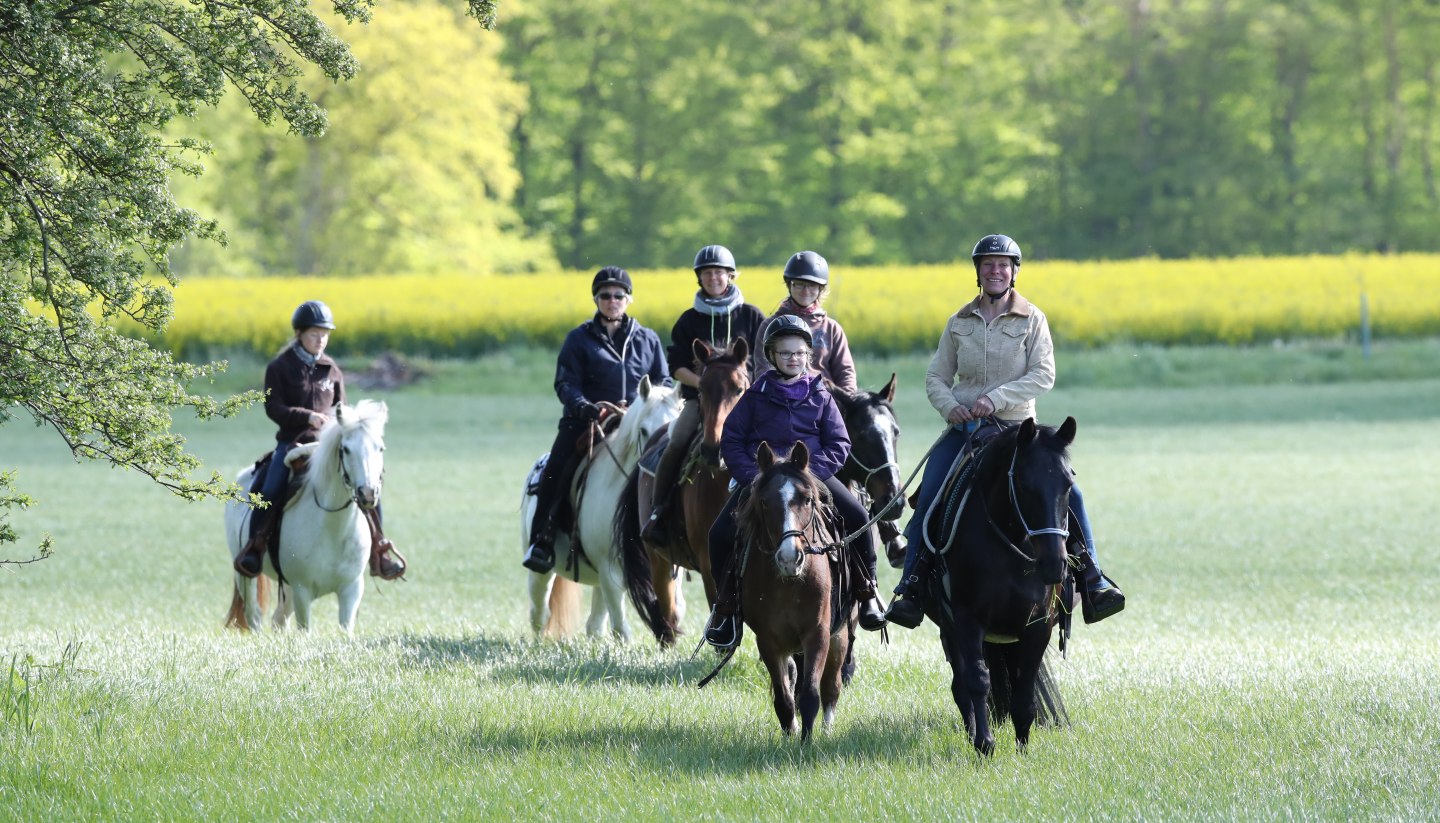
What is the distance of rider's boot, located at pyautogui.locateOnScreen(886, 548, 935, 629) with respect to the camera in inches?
335

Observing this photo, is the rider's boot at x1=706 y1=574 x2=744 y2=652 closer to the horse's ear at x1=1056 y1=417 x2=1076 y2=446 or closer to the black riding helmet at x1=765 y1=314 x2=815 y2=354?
the black riding helmet at x1=765 y1=314 x2=815 y2=354

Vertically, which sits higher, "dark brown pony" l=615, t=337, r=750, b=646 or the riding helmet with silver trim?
the riding helmet with silver trim

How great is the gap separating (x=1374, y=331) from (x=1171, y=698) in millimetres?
44536

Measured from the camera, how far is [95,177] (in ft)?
27.3

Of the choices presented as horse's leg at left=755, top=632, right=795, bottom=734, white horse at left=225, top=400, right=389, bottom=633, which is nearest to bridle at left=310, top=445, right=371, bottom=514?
white horse at left=225, top=400, right=389, bottom=633

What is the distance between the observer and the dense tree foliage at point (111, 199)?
819cm

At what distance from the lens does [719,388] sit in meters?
9.63

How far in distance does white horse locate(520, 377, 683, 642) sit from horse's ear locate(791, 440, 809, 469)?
3.81m

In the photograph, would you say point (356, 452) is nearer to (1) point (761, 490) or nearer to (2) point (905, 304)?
(1) point (761, 490)

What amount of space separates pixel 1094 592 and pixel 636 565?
4.18 meters

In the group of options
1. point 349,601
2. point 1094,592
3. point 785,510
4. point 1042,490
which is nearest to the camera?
point 1042,490

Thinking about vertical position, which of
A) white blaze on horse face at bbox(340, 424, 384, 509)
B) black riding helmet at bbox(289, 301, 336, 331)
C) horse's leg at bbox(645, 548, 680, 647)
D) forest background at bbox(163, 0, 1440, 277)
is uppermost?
forest background at bbox(163, 0, 1440, 277)

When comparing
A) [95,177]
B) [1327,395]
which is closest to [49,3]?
[95,177]

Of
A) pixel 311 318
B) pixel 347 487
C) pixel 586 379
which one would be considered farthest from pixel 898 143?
pixel 347 487
